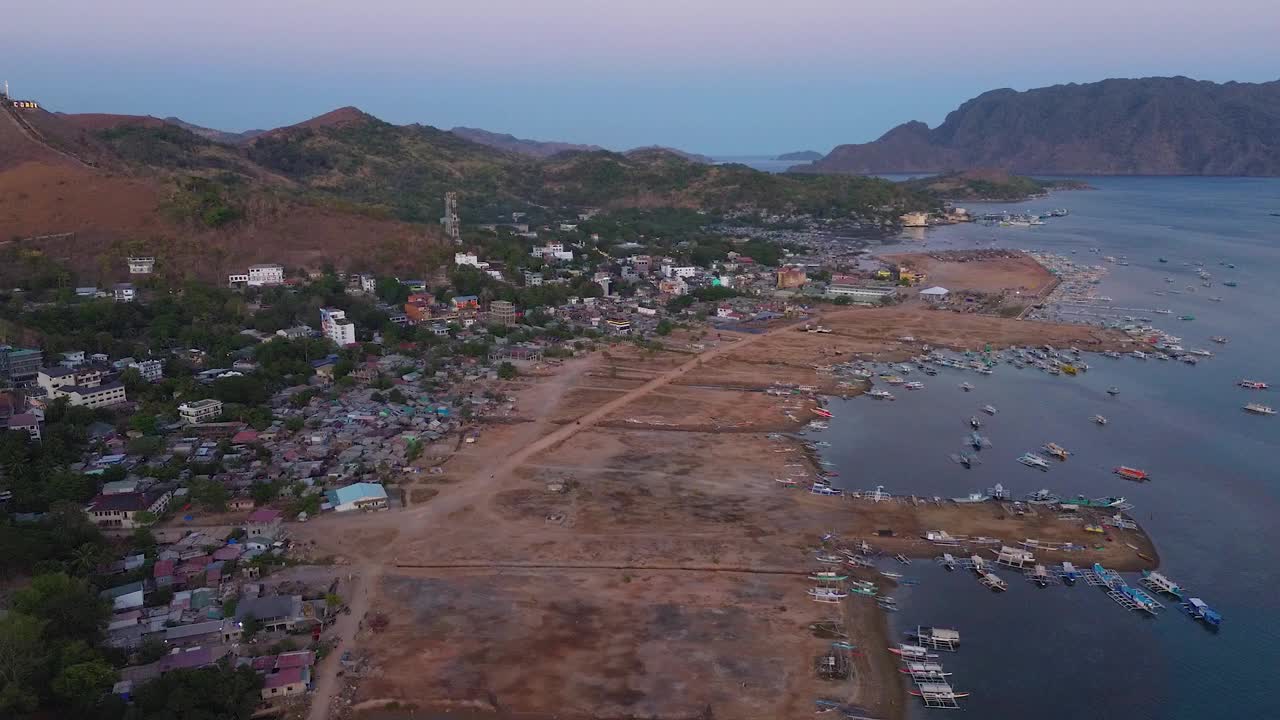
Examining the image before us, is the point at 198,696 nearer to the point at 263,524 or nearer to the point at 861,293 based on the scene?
the point at 263,524

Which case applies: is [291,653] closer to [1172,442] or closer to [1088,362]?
[1172,442]

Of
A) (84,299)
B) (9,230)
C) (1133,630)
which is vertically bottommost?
(1133,630)

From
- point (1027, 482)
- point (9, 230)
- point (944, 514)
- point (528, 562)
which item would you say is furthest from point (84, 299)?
point (1027, 482)

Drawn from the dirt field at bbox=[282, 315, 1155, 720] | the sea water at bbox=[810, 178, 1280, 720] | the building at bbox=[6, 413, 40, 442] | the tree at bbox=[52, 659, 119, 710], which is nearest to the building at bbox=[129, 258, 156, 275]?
the building at bbox=[6, 413, 40, 442]

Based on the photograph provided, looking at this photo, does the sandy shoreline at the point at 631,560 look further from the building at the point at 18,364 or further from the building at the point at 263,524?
the building at the point at 18,364

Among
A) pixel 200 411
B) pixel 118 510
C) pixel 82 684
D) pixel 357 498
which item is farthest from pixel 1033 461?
pixel 200 411

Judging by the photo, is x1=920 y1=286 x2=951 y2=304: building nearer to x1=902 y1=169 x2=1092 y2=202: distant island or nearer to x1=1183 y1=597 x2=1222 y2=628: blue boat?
x1=1183 y1=597 x2=1222 y2=628: blue boat

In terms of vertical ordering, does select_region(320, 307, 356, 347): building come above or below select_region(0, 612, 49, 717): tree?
above
